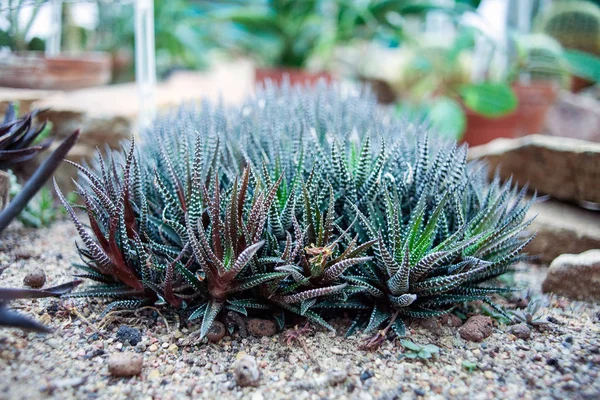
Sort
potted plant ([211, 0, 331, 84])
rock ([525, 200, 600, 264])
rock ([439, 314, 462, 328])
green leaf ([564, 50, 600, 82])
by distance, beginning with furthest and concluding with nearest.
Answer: potted plant ([211, 0, 331, 84])
green leaf ([564, 50, 600, 82])
rock ([525, 200, 600, 264])
rock ([439, 314, 462, 328])

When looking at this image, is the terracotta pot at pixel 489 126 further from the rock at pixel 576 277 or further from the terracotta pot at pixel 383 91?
the rock at pixel 576 277

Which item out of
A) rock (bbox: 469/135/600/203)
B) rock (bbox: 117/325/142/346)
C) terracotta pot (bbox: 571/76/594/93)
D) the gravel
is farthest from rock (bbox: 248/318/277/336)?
terracotta pot (bbox: 571/76/594/93)

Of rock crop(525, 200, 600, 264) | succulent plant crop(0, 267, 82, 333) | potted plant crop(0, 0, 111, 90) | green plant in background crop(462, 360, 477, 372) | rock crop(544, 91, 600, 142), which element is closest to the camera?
succulent plant crop(0, 267, 82, 333)

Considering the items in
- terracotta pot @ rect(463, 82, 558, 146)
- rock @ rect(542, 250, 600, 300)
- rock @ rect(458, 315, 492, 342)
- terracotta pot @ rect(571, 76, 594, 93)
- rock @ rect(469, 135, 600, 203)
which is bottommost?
rock @ rect(458, 315, 492, 342)

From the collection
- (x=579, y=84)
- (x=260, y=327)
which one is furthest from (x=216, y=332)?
(x=579, y=84)

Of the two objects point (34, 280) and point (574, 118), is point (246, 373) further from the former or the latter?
point (574, 118)

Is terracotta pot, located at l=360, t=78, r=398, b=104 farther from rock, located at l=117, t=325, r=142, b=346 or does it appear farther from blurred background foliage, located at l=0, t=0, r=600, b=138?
rock, located at l=117, t=325, r=142, b=346

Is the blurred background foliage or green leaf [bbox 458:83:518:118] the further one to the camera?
the blurred background foliage
